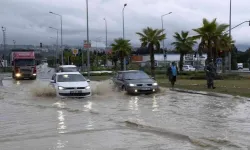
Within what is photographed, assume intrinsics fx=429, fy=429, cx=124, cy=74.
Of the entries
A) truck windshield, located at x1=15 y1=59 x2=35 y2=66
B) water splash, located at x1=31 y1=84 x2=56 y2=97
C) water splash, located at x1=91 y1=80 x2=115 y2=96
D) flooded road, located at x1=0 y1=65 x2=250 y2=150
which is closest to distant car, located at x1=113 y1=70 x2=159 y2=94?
water splash, located at x1=91 y1=80 x2=115 y2=96

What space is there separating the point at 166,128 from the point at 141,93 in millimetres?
12070

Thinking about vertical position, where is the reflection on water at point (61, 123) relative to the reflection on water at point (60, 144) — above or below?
below

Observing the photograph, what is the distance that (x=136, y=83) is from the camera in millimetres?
22984

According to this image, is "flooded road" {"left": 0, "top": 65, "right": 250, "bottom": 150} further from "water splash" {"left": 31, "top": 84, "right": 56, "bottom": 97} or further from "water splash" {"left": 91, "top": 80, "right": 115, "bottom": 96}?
"water splash" {"left": 91, "top": 80, "right": 115, "bottom": 96}

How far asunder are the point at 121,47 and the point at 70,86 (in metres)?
36.0

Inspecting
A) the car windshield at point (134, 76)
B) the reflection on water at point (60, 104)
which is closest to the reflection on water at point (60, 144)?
the reflection on water at point (60, 104)

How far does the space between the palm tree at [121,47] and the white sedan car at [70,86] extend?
34374 millimetres

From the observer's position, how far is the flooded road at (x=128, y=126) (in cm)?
909

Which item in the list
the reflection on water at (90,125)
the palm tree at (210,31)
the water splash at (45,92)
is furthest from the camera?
the palm tree at (210,31)

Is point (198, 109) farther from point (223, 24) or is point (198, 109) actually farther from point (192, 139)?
point (223, 24)

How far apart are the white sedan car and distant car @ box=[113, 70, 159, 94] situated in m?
2.45

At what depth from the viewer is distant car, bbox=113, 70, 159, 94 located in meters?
22.9

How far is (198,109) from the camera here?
16000mm

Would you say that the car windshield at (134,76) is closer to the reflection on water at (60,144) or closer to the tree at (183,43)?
the reflection on water at (60,144)
